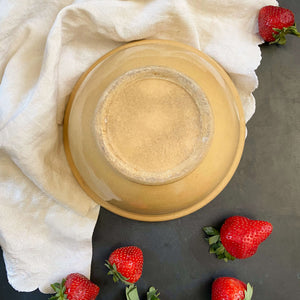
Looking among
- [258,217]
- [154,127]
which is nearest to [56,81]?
[154,127]

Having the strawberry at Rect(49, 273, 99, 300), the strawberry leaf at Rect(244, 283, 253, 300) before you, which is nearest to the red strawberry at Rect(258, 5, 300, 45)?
the strawberry leaf at Rect(244, 283, 253, 300)

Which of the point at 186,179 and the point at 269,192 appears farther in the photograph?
the point at 269,192

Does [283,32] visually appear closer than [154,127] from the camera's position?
No

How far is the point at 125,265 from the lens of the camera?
0.72 metres

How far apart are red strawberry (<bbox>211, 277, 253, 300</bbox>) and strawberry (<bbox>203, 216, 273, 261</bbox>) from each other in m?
0.05

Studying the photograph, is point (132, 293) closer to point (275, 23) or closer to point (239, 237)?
point (239, 237)

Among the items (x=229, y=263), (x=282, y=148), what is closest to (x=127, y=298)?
(x=229, y=263)

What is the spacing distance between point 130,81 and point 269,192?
429mm

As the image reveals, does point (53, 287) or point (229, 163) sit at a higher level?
point (229, 163)

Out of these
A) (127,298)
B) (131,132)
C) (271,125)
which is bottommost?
(127,298)

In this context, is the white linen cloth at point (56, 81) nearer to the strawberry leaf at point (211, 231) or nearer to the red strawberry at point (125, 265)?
the red strawberry at point (125, 265)

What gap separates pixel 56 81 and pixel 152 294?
490mm

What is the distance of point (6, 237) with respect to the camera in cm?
70

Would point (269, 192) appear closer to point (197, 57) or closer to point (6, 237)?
point (197, 57)
